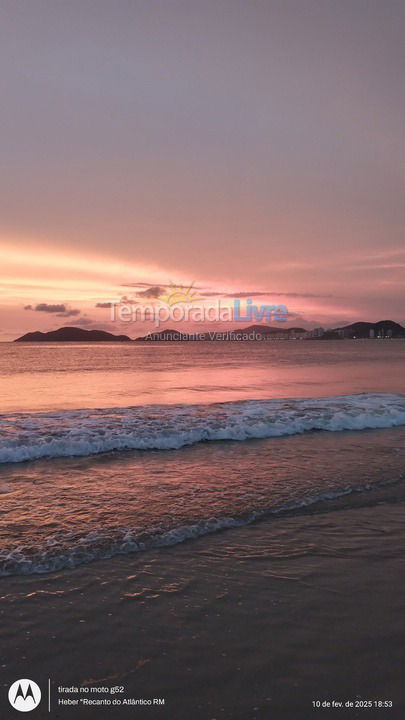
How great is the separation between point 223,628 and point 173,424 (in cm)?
1103

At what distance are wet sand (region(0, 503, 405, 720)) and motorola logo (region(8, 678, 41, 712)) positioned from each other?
0.20 feet

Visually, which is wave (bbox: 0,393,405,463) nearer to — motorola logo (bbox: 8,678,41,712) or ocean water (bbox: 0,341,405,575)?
ocean water (bbox: 0,341,405,575)

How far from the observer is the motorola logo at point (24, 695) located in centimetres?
365

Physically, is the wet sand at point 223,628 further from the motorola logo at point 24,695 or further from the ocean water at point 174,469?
the ocean water at point 174,469

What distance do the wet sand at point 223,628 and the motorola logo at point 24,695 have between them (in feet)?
0.20

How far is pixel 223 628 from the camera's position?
4598 millimetres

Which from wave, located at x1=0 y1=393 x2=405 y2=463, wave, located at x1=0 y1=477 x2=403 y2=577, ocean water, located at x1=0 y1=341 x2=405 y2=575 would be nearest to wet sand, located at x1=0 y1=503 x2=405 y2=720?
wave, located at x1=0 y1=477 x2=403 y2=577

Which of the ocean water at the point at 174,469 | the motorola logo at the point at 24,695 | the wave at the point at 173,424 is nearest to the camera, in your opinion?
the motorola logo at the point at 24,695

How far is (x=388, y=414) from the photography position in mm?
17609

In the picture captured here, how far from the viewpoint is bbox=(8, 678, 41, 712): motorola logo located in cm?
365

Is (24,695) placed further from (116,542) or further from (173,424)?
(173,424)

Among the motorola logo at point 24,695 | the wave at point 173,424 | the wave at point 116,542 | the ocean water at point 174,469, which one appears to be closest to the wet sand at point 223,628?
the motorola logo at point 24,695

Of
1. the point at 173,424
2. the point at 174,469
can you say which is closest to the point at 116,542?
the point at 174,469

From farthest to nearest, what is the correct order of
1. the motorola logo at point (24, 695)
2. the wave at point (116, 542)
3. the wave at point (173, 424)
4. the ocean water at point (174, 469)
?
the wave at point (173, 424), the ocean water at point (174, 469), the wave at point (116, 542), the motorola logo at point (24, 695)
